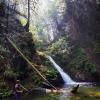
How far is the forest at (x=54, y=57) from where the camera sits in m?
20.8

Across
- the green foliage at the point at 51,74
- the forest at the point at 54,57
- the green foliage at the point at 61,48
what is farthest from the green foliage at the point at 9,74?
the green foliage at the point at 61,48

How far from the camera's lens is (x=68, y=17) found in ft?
134

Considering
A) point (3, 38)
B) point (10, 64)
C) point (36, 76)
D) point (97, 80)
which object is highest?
point (3, 38)

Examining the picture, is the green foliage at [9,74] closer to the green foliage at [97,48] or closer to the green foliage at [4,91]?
the green foliage at [4,91]

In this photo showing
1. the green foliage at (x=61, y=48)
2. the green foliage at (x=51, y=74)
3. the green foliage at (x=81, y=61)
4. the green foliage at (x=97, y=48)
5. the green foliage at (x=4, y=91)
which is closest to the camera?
the green foliage at (x=4, y=91)

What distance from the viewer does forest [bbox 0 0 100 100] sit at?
818 inches

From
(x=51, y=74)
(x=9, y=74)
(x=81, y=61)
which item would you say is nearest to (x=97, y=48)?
(x=81, y=61)

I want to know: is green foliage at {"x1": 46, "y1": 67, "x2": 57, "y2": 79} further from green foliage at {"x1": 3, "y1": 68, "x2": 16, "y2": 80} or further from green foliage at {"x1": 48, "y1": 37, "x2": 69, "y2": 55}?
green foliage at {"x1": 48, "y1": 37, "x2": 69, "y2": 55}

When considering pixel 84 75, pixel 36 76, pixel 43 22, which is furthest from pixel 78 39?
pixel 43 22

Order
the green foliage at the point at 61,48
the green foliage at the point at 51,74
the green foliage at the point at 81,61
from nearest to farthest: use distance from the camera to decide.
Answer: the green foliage at the point at 51,74, the green foliage at the point at 81,61, the green foliage at the point at 61,48

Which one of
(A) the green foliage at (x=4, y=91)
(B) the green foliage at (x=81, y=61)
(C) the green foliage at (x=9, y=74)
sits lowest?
(B) the green foliage at (x=81, y=61)

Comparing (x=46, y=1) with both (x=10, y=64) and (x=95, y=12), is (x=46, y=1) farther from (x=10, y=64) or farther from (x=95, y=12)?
(x=10, y=64)

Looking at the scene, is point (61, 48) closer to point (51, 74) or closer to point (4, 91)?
point (51, 74)

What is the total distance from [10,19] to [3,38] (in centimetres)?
553
